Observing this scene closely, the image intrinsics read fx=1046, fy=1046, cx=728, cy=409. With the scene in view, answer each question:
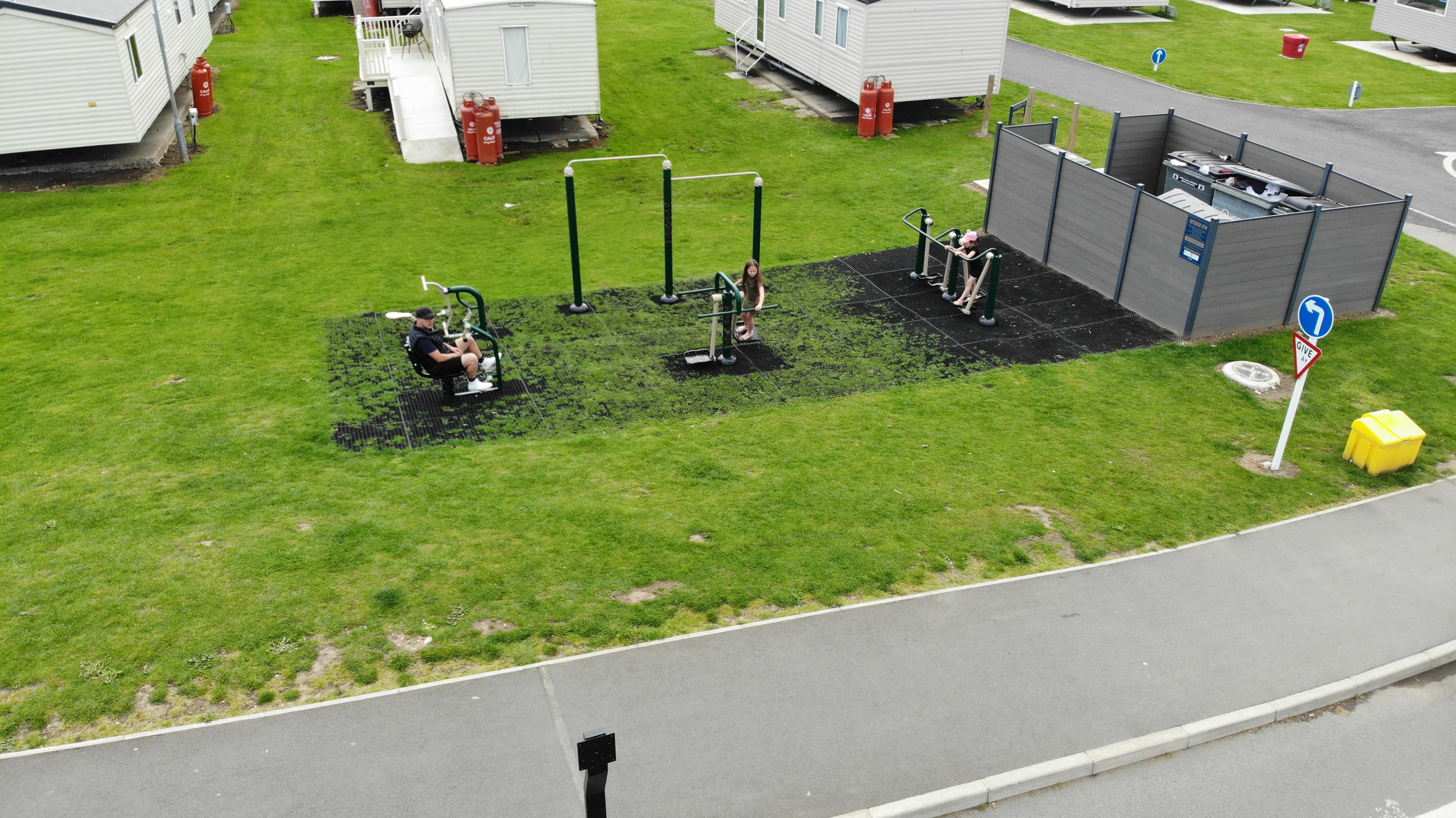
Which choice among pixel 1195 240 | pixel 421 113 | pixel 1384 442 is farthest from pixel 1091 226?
pixel 421 113

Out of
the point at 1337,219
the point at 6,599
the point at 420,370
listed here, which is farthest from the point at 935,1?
the point at 6,599

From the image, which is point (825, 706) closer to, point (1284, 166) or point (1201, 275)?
point (1201, 275)

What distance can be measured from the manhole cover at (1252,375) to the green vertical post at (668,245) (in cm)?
815

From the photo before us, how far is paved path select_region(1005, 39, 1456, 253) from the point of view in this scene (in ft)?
73.5

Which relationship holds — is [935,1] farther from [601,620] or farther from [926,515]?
[601,620]

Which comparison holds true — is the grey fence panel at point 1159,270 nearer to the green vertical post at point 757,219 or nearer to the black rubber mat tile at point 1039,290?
the black rubber mat tile at point 1039,290

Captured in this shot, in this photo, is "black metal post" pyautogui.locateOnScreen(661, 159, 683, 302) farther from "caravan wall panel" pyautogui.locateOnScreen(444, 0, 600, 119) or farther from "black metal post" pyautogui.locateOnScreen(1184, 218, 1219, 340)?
"caravan wall panel" pyautogui.locateOnScreen(444, 0, 600, 119)

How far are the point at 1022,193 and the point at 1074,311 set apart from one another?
314 cm

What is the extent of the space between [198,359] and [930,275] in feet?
37.2

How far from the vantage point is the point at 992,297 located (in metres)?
16.0

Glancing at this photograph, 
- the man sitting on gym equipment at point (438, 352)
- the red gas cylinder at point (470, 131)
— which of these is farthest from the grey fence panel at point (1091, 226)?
the red gas cylinder at point (470, 131)

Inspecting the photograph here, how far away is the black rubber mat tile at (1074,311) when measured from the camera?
16.2 m

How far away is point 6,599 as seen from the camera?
9297mm

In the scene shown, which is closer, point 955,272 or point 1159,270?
point 1159,270
